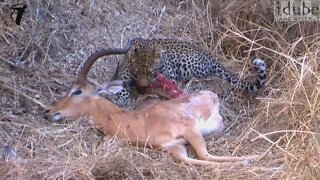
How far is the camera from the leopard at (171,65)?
7043 mm

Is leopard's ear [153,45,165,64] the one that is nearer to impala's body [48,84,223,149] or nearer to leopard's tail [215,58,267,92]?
leopard's tail [215,58,267,92]

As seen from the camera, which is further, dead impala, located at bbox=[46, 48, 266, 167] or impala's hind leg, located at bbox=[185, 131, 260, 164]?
dead impala, located at bbox=[46, 48, 266, 167]

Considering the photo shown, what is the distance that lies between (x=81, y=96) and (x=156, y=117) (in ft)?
2.23

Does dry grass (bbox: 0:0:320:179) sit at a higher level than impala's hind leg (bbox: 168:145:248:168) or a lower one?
higher

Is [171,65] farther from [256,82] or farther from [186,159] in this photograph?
[186,159]

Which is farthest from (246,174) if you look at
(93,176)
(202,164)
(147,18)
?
(147,18)

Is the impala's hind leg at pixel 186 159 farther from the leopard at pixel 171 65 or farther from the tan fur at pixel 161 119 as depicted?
the leopard at pixel 171 65

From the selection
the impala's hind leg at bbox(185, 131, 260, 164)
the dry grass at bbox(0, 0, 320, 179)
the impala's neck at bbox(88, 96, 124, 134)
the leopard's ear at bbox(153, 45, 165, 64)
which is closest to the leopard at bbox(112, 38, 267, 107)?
the leopard's ear at bbox(153, 45, 165, 64)

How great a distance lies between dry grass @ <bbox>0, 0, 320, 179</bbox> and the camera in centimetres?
553

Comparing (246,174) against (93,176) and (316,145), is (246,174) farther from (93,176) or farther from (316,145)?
(93,176)

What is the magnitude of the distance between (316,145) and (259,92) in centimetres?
198

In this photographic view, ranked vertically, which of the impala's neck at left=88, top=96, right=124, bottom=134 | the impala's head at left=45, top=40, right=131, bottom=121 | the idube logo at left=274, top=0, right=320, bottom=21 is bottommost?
the impala's neck at left=88, top=96, right=124, bottom=134

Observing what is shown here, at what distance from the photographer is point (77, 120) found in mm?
6449

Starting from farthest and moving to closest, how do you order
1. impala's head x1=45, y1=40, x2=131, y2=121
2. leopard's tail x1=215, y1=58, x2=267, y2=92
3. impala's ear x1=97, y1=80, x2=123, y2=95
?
leopard's tail x1=215, y1=58, x2=267, y2=92 → impala's ear x1=97, y1=80, x2=123, y2=95 → impala's head x1=45, y1=40, x2=131, y2=121
